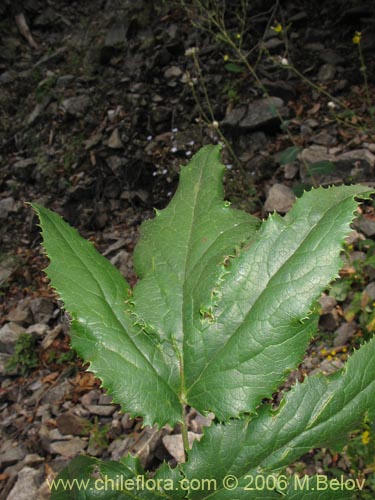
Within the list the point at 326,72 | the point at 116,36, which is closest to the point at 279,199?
the point at 326,72

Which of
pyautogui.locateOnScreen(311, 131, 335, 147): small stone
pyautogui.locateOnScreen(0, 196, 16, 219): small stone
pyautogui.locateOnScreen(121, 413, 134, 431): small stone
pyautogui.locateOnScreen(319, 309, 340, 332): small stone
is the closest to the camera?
pyautogui.locateOnScreen(319, 309, 340, 332): small stone

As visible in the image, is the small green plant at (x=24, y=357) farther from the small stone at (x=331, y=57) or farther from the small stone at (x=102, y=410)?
the small stone at (x=331, y=57)

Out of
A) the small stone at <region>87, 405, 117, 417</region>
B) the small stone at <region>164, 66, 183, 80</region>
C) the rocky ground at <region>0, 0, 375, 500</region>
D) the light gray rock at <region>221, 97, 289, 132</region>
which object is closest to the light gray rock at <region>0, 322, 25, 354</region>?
the rocky ground at <region>0, 0, 375, 500</region>

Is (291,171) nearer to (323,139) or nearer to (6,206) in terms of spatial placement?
(323,139)

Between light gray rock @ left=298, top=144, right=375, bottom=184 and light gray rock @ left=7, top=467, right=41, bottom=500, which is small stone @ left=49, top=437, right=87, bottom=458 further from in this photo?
light gray rock @ left=298, top=144, right=375, bottom=184

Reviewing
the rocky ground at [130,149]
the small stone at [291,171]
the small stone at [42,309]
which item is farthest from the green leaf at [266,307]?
the small stone at [42,309]

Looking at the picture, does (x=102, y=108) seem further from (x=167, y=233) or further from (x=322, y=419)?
(x=322, y=419)
